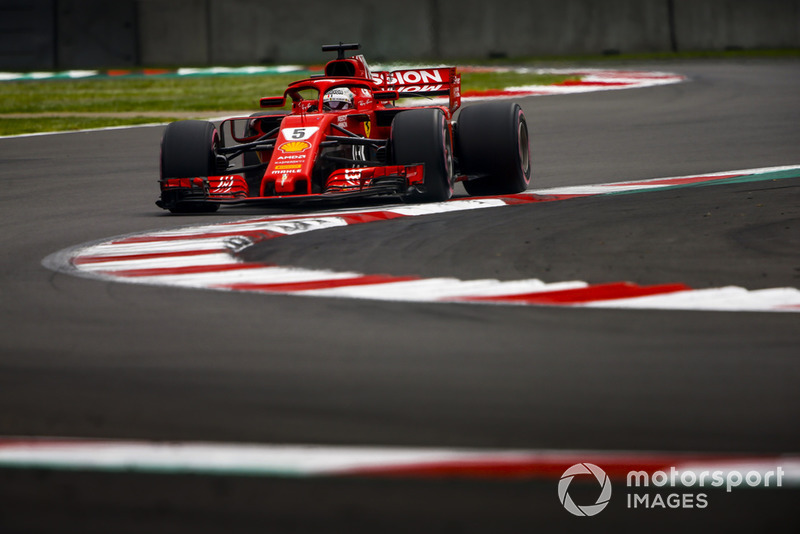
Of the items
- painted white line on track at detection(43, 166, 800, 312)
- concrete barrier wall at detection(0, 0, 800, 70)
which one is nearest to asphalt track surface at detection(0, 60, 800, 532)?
painted white line on track at detection(43, 166, 800, 312)

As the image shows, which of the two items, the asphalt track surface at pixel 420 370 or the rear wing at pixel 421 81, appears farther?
the rear wing at pixel 421 81

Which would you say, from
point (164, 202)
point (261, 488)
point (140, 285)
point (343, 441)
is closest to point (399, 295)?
point (140, 285)

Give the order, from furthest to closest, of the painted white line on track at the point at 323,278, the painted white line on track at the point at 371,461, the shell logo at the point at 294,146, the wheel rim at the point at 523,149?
the wheel rim at the point at 523,149 → the shell logo at the point at 294,146 → the painted white line on track at the point at 323,278 → the painted white line on track at the point at 371,461

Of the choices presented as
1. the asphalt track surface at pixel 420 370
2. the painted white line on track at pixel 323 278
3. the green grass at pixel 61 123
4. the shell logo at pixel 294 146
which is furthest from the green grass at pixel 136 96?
the asphalt track surface at pixel 420 370

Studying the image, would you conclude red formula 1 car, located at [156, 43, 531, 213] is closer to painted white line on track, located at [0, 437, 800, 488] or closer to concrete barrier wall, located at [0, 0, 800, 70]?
painted white line on track, located at [0, 437, 800, 488]

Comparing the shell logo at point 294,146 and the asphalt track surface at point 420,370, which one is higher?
the shell logo at point 294,146

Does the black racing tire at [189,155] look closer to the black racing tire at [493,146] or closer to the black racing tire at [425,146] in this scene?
the black racing tire at [425,146]

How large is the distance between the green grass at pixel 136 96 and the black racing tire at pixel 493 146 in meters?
9.73

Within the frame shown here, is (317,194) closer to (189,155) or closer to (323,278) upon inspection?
(189,155)

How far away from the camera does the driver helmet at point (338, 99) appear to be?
1027 centimetres

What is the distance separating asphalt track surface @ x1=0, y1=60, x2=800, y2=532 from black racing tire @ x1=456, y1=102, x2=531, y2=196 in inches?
54.7

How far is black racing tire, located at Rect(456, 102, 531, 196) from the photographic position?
9.99 metres

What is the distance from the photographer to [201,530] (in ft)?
9.35

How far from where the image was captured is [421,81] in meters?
10.8
